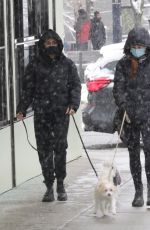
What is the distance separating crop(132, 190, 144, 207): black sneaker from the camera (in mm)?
8836

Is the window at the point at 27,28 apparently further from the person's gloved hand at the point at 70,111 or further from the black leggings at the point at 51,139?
the person's gloved hand at the point at 70,111

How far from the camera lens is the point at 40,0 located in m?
11.3

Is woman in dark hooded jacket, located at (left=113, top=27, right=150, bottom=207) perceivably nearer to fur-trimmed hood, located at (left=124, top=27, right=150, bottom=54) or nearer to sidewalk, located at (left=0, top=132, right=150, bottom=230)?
fur-trimmed hood, located at (left=124, top=27, right=150, bottom=54)

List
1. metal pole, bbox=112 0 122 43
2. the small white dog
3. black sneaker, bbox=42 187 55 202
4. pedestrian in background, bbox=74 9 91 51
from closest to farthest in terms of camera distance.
Answer: the small white dog < black sneaker, bbox=42 187 55 202 < pedestrian in background, bbox=74 9 91 51 < metal pole, bbox=112 0 122 43

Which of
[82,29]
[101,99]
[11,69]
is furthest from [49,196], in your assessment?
[82,29]

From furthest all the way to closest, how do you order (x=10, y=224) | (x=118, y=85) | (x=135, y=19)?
(x=135, y=19) < (x=118, y=85) < (x=10, y=224)

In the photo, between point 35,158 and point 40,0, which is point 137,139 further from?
point 40,0

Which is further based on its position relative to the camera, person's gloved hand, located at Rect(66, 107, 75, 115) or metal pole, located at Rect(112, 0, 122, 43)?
metal pole, located at Rect(112, 0, 122, 43)

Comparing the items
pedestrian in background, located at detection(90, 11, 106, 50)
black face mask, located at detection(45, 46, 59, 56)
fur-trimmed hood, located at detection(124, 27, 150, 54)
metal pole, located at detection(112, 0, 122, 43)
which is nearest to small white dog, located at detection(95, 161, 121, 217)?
fur-trimmed hood, located at detection(124, 27, 150, 54)

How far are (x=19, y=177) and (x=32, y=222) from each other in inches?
85.3

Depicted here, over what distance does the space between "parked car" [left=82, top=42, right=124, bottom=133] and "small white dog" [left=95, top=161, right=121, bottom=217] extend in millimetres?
5111

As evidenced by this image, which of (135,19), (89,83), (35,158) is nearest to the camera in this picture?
(35,158)

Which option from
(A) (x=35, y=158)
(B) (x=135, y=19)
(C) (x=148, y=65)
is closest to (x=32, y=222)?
(C) (x=148, y=65)

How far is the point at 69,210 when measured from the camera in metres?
8.76
